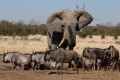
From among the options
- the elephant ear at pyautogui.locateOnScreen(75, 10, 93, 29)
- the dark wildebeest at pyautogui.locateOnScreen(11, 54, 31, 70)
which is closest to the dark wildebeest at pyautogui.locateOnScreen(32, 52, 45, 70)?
→ the dark wildebeest at pyautogui.locateOnScreen(11, 54, 31, 70)

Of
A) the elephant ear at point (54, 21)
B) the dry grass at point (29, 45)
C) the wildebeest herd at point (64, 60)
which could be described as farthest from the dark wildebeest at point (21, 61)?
the dry grass at point (29, 45)

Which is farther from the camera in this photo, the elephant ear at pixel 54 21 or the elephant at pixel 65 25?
the elephant ear at pixel 54 21

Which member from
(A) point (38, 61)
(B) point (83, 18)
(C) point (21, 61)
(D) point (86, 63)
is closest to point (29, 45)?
(B) point (83, 18)

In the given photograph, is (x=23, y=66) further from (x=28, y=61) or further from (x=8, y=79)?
(x=8, y=79)

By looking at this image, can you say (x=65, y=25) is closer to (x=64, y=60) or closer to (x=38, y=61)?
(x=38, y=61)

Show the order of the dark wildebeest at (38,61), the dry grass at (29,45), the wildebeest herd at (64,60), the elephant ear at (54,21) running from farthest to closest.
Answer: the dry grass at (29,45) < the elephant ear at (54,21) < the dark wildebeest at (38,61) < the wildebeest herd at (64,60)

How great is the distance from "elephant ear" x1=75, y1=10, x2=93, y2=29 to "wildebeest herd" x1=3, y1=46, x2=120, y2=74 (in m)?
1.97

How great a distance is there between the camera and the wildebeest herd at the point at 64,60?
2177 cm

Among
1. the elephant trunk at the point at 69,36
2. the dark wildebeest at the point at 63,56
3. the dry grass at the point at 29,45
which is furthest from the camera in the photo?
the dry grass at the point at 29,45

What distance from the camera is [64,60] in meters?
21.6

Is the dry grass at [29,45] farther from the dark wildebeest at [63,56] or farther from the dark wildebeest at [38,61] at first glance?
the dark wildebeest at [63,56]

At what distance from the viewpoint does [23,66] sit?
22.7m

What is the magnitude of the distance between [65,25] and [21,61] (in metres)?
3.38

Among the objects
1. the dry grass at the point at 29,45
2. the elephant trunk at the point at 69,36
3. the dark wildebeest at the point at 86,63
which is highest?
the dry grass at the point at 29,45
